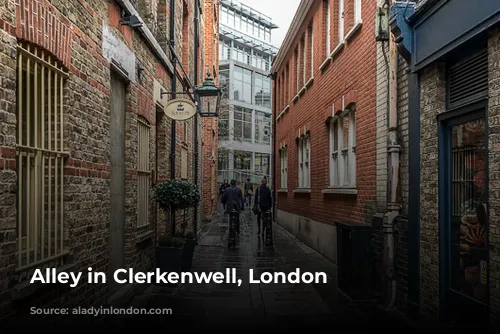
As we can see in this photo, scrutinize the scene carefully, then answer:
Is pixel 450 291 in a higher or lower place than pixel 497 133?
lower

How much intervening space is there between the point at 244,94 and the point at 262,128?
3.60 metres

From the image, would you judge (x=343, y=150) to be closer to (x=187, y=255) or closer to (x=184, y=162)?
(x=187, y=255)

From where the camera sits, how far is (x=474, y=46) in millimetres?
5672

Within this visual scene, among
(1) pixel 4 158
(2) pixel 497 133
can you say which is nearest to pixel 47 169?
(1) pixel 4 158

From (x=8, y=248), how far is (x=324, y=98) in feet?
32.9

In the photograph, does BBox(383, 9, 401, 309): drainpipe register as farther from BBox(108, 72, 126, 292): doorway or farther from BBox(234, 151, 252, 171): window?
BBox(234, 151, 252, 171): window

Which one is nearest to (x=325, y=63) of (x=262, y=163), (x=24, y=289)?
(x=24, y=289)

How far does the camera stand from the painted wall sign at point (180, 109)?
32.2ft

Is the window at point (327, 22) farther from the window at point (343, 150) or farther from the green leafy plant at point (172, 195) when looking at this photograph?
the green leafy plant at point (172, 195)

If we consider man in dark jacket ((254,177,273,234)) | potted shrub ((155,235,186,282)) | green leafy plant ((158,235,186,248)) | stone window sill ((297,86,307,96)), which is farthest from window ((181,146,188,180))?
potted shrub ((155,235,186,282))

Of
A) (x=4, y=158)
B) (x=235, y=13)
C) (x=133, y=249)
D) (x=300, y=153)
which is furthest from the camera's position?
(x=235, y=13)

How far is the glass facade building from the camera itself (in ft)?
147

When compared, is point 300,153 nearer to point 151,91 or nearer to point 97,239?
point 151,91

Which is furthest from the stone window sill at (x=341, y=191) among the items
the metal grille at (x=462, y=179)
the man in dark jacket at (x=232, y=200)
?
the metal grille at (x=462, y=179)
